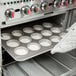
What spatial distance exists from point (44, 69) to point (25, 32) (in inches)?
18.8

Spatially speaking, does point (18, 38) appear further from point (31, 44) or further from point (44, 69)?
point (44, 69)

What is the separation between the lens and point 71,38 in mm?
1210

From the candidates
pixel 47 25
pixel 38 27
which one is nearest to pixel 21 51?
pixel 38 27

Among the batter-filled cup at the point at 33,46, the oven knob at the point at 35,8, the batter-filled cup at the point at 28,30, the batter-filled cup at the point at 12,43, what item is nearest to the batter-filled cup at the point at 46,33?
the batter-filled cup at the point at 28,30

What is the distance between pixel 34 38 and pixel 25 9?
0.44 metres

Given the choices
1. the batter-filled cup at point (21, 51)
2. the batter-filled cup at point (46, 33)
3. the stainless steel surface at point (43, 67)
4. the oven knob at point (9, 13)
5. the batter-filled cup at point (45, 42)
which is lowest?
the stainless steel surface at point (43, 67)

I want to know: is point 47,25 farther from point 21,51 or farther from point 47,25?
point 21,51

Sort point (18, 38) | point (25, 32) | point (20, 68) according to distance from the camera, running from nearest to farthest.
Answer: point (20, 68) < point (18, 38) < point (25, 32)

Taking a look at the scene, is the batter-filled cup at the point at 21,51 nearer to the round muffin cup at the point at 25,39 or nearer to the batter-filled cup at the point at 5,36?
the round muffin cup at the point at 25,39

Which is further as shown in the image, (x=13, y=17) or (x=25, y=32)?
(x=25, y=32)

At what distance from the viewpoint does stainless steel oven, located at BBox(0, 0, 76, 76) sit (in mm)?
1188

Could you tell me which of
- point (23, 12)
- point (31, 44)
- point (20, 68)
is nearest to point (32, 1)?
point (23, 12)

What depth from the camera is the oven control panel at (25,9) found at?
111 cm

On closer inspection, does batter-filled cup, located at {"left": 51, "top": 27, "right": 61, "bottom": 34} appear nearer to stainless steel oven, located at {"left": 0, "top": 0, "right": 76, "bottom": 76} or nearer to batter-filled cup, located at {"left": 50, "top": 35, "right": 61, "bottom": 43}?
stainless steel oven, located at {"left": 0, "top": 0, "right": 76, "bottom": 76}
